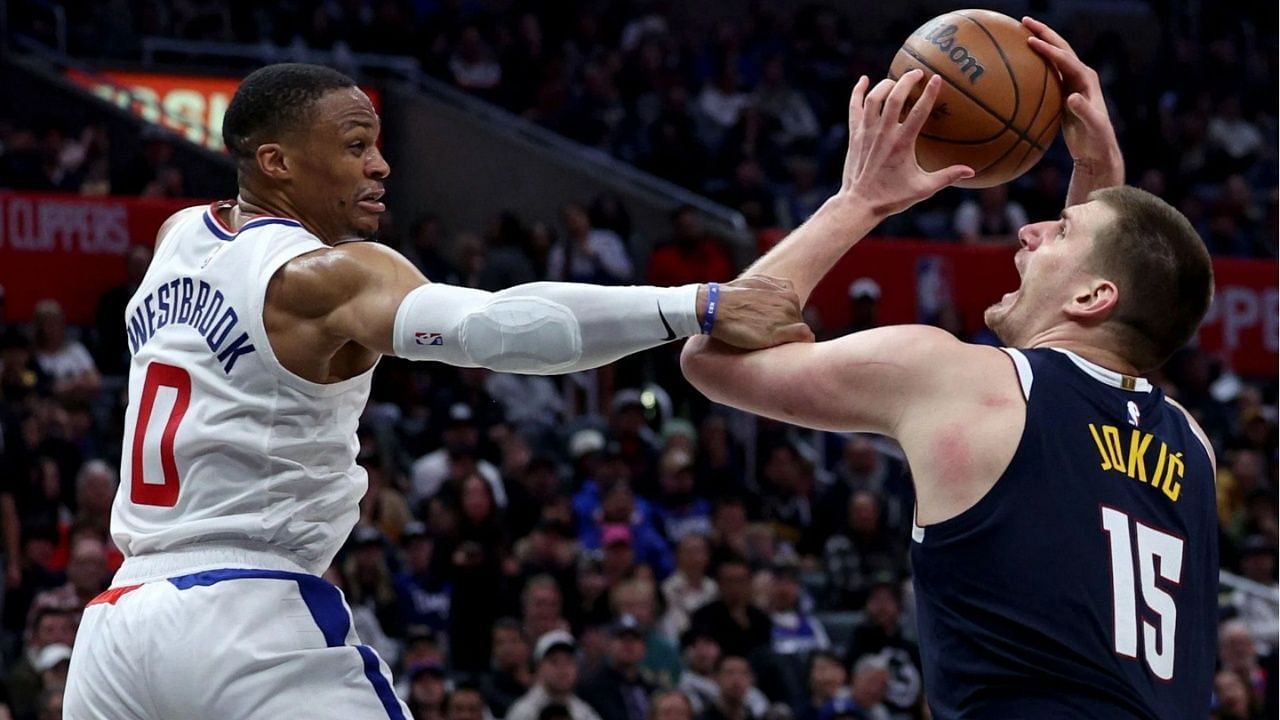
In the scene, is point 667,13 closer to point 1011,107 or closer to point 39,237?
point 39,237

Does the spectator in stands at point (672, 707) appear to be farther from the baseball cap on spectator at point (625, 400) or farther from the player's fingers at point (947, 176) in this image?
the player's fingers at point (947, 176)

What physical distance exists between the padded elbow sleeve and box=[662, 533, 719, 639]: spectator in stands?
7.10 m

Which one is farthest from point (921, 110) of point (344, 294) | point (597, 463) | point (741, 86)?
point (741, 86)

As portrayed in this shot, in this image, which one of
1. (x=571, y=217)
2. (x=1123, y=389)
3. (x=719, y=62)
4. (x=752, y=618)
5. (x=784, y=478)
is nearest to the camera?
(x=1123, y=389)

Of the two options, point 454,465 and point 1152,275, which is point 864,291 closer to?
point 454,465

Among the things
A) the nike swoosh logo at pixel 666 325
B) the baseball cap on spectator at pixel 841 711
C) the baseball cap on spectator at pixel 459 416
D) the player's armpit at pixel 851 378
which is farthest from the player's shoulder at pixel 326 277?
the baseball cap on spectator at pixel 459 416

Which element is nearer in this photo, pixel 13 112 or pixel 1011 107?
pixel 1011 107

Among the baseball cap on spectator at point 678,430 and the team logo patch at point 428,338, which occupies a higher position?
the team logo patch at point 428,338

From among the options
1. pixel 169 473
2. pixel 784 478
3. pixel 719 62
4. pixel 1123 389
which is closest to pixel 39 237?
pixel 784 478

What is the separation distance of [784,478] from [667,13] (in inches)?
354

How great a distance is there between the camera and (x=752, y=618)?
1067cm

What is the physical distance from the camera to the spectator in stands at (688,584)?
35.2 feet

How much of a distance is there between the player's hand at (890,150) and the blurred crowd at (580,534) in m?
5.51

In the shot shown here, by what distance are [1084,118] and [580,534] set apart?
759 centimetres
